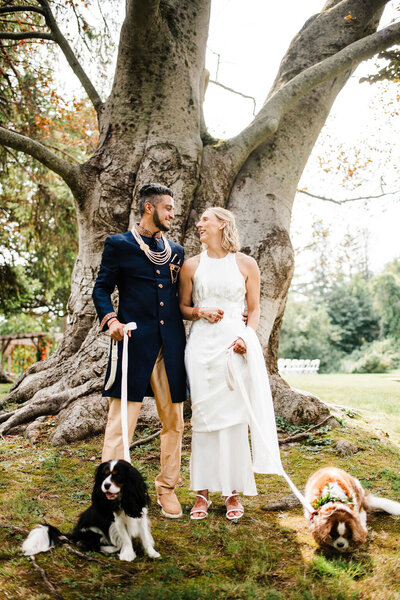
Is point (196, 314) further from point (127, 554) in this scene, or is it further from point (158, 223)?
point (127, 554)

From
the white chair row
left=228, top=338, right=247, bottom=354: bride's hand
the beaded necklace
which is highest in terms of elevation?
A: the beaded necklace

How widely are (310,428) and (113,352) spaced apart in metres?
3.40

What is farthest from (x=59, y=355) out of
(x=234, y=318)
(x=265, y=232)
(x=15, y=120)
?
(x=15, y=120)

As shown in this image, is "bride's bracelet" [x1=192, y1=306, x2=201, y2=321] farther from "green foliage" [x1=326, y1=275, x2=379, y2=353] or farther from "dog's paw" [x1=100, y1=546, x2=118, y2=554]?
"green foliage" [x1=326, y1=275, x2=379, y2=353]

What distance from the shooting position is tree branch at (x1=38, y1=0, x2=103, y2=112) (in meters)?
7.27

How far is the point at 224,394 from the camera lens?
3.67 meters

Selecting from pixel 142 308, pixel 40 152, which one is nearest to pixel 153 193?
pixel 142 308

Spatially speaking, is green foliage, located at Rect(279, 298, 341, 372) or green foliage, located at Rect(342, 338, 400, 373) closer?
green foliage, located at Rect(342, 338, 400, 373)

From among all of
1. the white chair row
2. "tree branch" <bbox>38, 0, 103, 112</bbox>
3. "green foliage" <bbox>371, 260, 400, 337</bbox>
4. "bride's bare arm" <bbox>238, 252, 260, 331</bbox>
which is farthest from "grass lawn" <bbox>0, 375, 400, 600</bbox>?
"green foliage" <bbox>371, 260, 400, 337</bbox>

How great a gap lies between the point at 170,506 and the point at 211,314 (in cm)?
143

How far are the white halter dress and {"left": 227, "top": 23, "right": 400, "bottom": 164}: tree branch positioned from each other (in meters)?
3.89

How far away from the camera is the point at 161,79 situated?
6.76 m

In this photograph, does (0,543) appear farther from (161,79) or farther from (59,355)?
(161,79)

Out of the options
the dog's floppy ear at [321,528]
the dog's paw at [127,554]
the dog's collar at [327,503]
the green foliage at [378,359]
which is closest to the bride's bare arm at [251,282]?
the dog's collar at [327,503]
